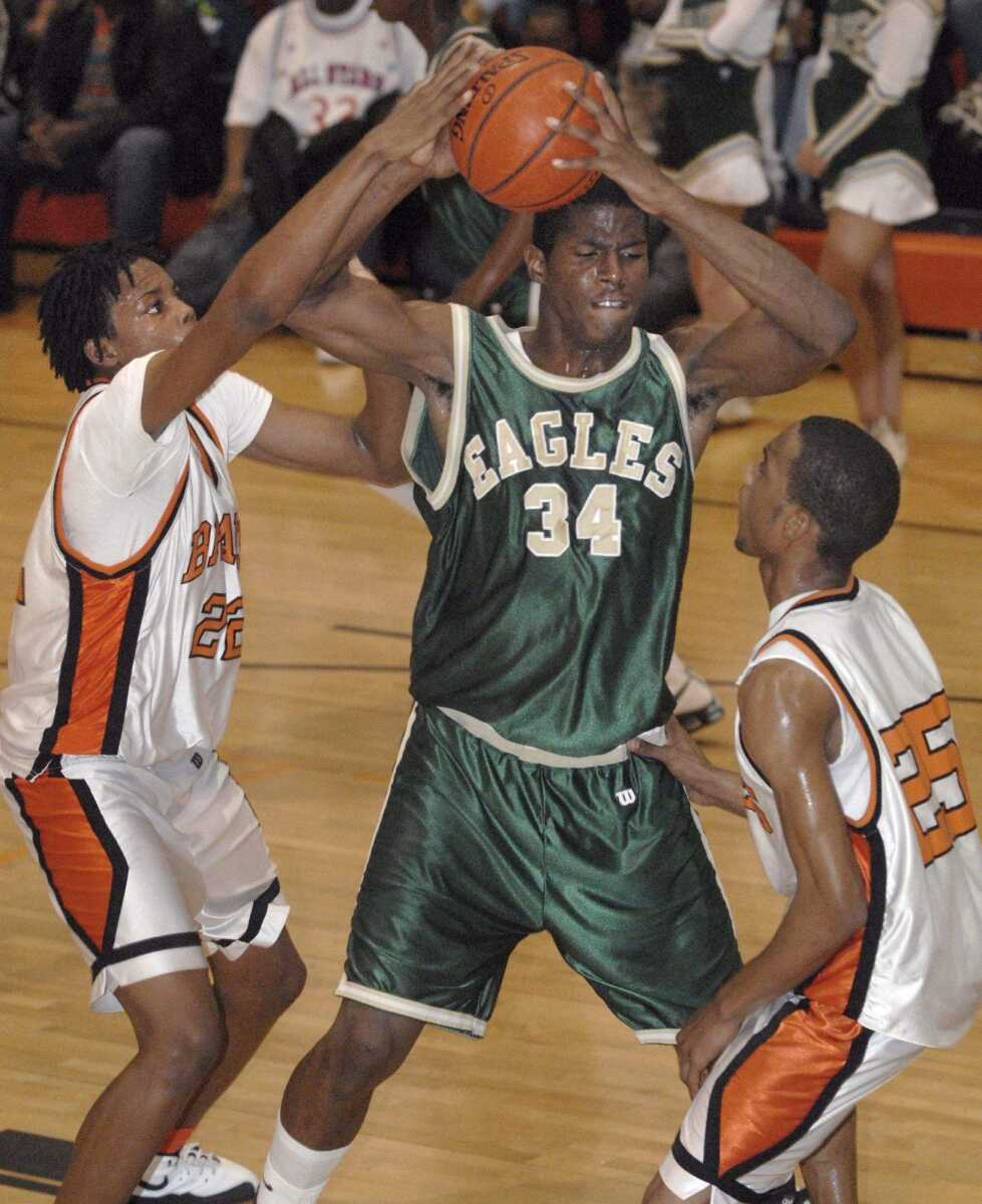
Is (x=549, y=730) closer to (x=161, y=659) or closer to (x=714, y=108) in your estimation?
(x=161, y=659)

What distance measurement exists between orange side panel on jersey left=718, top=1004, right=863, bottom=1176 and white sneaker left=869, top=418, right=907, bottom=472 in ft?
20.0

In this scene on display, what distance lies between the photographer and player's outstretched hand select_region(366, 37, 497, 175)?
10.9 feet

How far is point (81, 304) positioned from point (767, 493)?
140cm

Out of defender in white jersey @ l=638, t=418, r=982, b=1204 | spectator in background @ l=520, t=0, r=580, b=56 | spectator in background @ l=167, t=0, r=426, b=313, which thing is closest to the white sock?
defender in white jersey @ l=638, t=418, r=982, b=1204

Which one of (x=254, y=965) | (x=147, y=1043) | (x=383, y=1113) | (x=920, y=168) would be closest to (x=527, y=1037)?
(x=383, y=1113)

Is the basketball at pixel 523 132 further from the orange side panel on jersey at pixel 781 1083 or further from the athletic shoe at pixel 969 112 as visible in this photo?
the athletic shoe at pixel 969 112

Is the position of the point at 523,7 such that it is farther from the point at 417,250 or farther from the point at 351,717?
the point at 351,717

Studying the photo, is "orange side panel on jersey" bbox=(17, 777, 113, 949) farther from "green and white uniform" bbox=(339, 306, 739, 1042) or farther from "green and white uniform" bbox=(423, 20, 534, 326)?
"green and white uniform" bbox=(423, 20, 534, 326)

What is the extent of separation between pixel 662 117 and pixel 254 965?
635 centimetres

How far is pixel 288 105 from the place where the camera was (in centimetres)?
1105

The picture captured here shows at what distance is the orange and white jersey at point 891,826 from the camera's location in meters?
3.16

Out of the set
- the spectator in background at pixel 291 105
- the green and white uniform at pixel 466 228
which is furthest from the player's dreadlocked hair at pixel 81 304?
the spectator in background at pixel 291 105

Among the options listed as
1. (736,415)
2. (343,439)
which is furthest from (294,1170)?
(736,415)

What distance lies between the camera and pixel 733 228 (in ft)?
11.4
